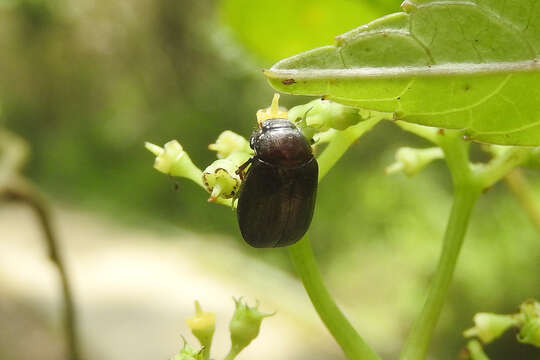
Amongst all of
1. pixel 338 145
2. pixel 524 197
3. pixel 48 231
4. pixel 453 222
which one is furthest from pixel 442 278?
pixel 48 231

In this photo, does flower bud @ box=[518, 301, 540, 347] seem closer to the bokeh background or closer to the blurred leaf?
the bokeh background

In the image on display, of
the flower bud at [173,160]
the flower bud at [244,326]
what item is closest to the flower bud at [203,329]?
the flower bud at [244,326]

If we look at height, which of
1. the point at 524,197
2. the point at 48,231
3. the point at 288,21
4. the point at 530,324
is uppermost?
the point at 288,21

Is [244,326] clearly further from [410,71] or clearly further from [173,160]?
[410,71]

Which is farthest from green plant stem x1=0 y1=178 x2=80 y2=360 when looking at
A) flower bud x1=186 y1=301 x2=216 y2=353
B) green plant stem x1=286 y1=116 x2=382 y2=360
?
green plant stem x1=286 y1=116 x2=382 y2=360

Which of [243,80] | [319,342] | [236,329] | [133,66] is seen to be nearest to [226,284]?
[319,342]

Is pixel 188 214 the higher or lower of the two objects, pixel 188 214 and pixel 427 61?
the higher

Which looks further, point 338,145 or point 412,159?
point 412,159
